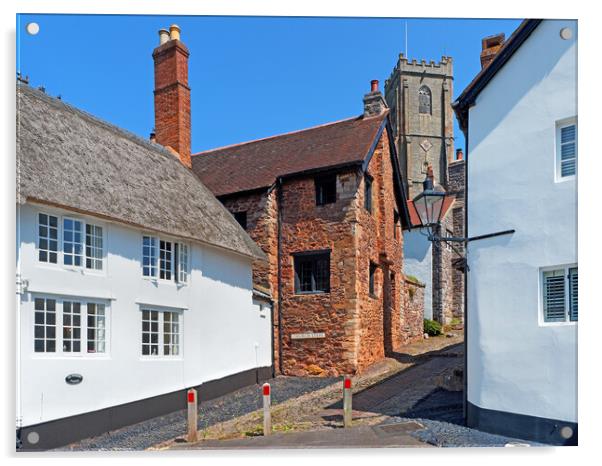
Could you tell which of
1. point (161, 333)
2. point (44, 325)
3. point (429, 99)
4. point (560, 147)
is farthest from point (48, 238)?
point (429, 99)

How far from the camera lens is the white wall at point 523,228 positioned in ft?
17.4

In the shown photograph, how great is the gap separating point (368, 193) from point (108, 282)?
597 centimetres

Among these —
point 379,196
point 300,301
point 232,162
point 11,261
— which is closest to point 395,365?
point 300,301

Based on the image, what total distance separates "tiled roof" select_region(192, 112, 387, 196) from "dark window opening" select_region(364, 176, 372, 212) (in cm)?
76

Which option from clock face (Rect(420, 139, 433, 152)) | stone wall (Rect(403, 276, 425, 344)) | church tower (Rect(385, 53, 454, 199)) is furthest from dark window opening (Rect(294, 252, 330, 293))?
clock face (Rect(420, 139, 433, 152))

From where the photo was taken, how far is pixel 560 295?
5355 mm

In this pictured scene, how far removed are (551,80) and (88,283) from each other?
5350mm

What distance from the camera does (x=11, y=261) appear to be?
523 centimetres

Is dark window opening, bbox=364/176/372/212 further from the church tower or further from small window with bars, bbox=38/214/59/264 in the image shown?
small window with bars, bbox=38/214/59/264

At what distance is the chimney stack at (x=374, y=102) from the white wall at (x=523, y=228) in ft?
Result: 4.41

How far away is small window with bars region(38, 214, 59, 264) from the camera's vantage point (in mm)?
5406

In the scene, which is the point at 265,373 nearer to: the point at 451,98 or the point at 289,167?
the point at 289,167

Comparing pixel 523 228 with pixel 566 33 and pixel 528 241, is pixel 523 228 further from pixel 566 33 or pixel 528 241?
pixel 566 33

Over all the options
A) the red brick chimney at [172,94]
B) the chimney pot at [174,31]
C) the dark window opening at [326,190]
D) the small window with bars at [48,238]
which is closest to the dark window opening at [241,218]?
the dark window opening at [326,190]
